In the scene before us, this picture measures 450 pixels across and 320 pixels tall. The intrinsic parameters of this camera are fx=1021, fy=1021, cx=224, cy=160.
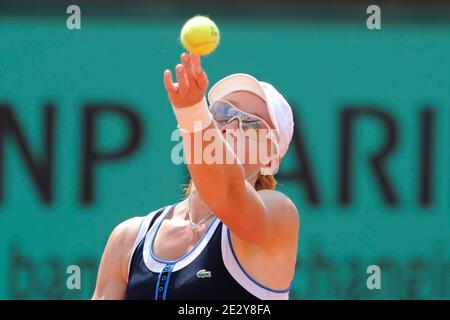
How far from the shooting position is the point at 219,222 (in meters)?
2.37

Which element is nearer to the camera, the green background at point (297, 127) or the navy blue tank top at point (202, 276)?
the navy blue tank top at point (202, 276)

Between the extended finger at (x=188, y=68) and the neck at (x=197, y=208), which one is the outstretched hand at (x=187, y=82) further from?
the neck at (x=197, y=208)

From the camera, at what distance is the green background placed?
16.4 ft

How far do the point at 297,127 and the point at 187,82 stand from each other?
3059 millimetres

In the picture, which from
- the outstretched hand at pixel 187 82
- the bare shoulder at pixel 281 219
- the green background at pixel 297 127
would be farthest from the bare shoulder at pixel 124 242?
the green background at pixel 297 127

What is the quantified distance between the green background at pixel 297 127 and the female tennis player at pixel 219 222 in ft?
8.19

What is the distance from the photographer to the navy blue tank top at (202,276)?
7.39 ft

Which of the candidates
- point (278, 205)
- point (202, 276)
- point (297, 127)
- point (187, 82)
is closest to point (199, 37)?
point (187, 82)

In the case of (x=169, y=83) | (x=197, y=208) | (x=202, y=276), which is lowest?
(x=202, y=276)

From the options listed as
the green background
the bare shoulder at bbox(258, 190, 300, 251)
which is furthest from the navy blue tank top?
the green background

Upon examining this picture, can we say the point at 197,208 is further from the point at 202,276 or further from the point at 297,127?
the point at 297,127

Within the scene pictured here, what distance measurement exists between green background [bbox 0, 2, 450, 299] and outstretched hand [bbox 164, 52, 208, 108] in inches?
116

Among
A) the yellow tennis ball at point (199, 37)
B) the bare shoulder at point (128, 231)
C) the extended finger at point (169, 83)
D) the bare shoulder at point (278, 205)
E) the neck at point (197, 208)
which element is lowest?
the bare shoulder at point (128, 231)

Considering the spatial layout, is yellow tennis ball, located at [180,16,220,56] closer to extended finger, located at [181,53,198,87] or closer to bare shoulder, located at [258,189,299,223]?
extended finger, located at [181,53,198,87]
